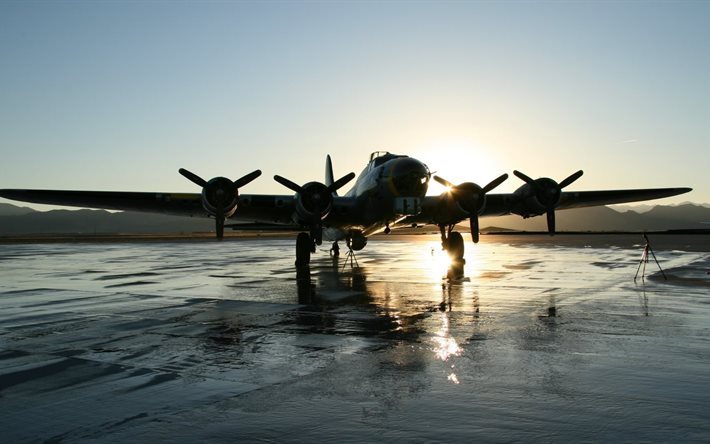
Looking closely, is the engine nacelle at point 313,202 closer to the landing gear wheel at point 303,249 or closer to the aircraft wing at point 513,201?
the landing gear wheel at point 303,249

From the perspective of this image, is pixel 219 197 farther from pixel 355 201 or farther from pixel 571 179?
pixel 571 179

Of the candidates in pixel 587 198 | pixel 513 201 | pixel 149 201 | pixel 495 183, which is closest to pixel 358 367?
pixel 495 183

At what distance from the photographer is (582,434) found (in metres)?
4.57

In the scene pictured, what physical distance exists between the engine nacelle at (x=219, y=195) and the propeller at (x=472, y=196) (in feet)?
28.3

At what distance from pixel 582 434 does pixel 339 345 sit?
4.19 meters

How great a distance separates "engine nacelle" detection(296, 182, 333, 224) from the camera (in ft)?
74.3

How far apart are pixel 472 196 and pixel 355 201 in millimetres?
5132

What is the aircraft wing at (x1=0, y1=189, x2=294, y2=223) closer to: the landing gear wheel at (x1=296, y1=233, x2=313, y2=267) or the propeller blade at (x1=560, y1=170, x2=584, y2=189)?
the landing gear wheel at (x1=296, y1=233, x2=313, y2=267)

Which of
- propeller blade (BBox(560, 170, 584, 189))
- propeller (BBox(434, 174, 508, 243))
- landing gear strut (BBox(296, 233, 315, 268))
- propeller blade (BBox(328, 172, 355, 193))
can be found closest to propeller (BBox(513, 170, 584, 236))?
propeller blade (BBox(560, 170, 584, 189))

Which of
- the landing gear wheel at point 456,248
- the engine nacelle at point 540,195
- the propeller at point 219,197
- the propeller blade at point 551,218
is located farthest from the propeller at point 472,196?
the propeller at point 219,197

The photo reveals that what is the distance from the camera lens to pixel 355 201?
82.3ft

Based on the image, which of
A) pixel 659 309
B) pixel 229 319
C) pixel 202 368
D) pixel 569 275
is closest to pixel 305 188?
pixel 569 275

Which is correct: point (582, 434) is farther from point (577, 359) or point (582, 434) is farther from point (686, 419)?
point (577, 359)

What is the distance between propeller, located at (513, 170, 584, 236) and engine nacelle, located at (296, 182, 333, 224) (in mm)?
8952
